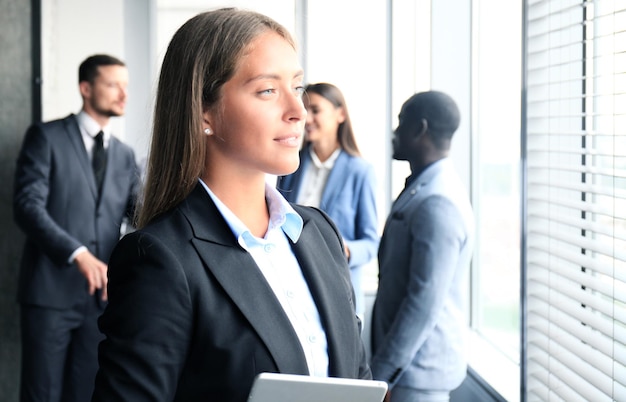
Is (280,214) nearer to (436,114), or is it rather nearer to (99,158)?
(436,114)

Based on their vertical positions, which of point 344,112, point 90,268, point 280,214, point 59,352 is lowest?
point 59,352

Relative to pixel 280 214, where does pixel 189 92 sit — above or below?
above

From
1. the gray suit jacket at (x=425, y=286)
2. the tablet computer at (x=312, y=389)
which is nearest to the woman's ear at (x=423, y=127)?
the gray suit jacket at (x=425, y=286)

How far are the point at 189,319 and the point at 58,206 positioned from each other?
2.68 metres

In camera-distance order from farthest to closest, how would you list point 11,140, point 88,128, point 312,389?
point 11,140 < point 88,128 < point 312,389

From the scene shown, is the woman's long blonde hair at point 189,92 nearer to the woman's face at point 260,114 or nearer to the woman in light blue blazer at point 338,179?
the woman's face at point 260,114

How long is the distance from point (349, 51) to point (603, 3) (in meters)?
3.34

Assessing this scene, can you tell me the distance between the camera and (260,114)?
1.32 meters

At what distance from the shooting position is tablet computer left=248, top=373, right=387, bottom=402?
1.04 metres

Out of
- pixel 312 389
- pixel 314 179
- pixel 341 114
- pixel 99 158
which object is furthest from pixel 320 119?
pixel 312 389

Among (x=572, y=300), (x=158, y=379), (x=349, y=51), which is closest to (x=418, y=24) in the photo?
(x=349, y=51)

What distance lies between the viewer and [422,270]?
2213mm

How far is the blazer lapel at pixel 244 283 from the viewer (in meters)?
1.25

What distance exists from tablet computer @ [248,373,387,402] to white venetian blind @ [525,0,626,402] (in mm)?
861
